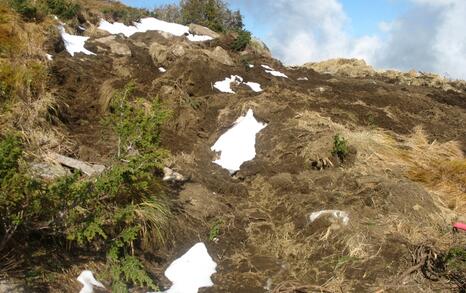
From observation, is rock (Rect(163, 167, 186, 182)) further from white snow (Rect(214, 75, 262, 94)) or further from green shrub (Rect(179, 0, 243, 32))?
green shrub (Rect(179, 0, 243, 32))

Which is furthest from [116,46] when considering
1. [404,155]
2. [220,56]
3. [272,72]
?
[404,155]

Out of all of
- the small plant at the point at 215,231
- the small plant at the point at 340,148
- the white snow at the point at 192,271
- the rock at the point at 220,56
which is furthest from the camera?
the rock at the point at 220,56

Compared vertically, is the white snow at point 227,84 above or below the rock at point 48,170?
above

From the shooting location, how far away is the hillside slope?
538 cm

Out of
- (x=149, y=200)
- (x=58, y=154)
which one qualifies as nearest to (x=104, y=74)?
(x=58, y=154)

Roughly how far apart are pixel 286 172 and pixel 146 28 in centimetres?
1175

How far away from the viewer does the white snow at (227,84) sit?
11633 millimetres

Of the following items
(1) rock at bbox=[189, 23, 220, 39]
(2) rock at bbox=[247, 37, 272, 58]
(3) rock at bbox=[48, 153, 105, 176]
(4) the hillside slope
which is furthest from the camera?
(1) rock at bbox=[189, 23, 220, 39]

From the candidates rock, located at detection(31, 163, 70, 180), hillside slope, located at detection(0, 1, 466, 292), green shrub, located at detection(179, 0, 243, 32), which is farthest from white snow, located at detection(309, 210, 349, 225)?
green shrub, located at detection(179, 0, 243, 32)

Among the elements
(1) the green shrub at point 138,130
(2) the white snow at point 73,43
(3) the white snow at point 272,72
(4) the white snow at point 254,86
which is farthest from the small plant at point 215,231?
(3) the white snow at point 272,72

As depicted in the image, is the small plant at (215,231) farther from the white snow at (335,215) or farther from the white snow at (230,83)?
the white snow at (230,83)

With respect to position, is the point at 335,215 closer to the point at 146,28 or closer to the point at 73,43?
the point at 73,43

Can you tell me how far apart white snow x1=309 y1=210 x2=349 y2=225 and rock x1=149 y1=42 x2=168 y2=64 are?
7.49 metres

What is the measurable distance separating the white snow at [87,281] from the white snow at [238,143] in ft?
12.0
